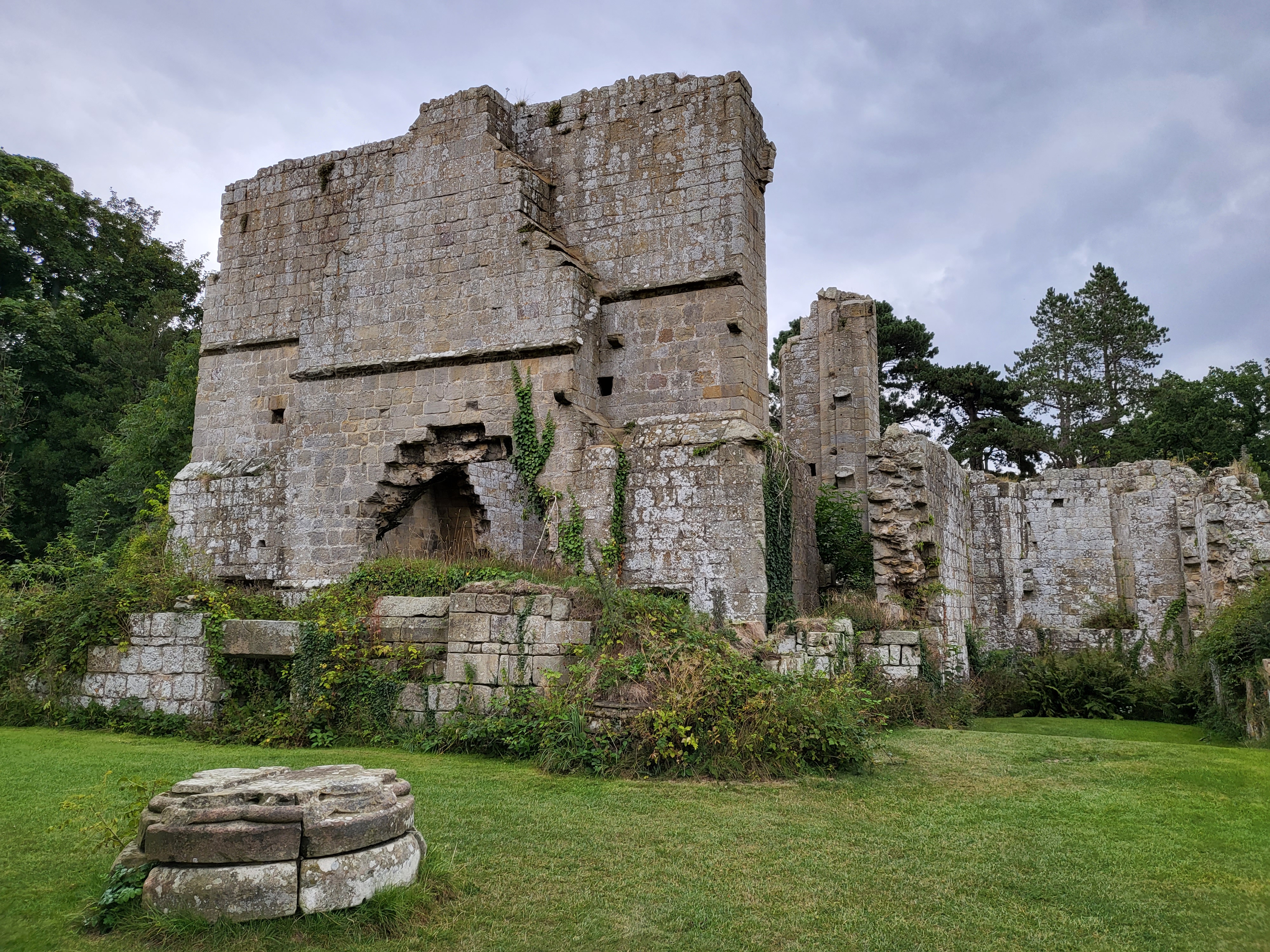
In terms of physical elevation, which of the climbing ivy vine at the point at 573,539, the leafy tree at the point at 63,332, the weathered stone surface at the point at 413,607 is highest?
the leafy tree at the point at 63,332

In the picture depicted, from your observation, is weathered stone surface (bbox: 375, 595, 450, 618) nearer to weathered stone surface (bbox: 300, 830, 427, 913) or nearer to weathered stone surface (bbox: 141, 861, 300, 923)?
weathered stone surface (bbox: 300, 830, 427, 913)

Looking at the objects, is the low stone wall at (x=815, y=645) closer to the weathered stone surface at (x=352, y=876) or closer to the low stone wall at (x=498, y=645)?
the low stone wall at (x=498, y=645)

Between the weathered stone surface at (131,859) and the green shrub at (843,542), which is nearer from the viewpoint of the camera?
the weathered stone surface at (131,859)

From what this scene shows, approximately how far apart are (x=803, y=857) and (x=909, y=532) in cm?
678

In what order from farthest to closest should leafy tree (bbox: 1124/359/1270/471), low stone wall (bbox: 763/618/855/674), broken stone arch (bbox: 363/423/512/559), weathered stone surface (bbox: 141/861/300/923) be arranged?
leafy tree (bbox: 1124/359/1270/471)
broken stone arch (bbox: 363/423/512/559)
low stone wall (bbox: 763/618/855/674)
weathered stone surface (bbox: 141/861/300/923)

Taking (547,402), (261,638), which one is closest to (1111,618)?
(547,402)

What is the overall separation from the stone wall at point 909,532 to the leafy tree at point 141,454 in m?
14.9

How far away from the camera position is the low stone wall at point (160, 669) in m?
8.60

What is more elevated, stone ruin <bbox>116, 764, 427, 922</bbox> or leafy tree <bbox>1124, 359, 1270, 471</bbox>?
leafy tree <bbox>1124, 359, 1270, 471</bbox>

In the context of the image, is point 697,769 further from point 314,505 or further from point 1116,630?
point 1116,630

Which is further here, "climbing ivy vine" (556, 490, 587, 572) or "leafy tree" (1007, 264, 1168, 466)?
"leafy tree" (1007, 264, 1168, 466)

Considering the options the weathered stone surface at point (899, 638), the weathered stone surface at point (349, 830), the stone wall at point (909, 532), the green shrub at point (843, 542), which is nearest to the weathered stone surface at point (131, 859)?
the weathered stone surface at point (349, 830)

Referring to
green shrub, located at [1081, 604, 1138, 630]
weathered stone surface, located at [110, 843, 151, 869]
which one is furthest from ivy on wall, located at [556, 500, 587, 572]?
green shrub, located at [1081, 604, 1138, 630]

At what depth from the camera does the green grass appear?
359 inches
